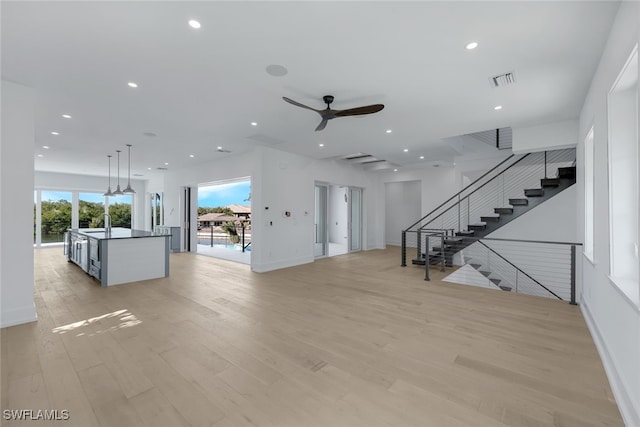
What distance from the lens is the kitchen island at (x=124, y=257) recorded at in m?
5.10

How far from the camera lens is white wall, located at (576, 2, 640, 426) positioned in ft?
6.03

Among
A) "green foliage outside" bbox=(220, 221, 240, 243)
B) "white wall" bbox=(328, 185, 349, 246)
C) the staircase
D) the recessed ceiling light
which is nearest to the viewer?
the recessed ceiling light

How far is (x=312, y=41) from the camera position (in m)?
2.53

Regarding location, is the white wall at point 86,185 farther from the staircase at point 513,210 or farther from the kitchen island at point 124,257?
the staircase at point 513,210

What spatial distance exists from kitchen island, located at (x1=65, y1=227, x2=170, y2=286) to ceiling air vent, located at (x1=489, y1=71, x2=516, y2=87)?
6.33 m

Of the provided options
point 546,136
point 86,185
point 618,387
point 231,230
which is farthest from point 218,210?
point 618,387

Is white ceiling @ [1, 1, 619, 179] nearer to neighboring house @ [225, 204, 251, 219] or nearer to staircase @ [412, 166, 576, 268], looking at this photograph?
→ staircase @ [412, 166, 576, 268]

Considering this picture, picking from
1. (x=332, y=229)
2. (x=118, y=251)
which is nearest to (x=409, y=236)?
(x=332, y=229)

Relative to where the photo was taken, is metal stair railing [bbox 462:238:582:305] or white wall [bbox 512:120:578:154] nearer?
white wall [bbox 512:120:578:154]

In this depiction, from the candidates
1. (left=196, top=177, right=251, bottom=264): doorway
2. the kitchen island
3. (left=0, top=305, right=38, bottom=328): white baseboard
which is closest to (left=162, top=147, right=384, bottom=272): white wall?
the kitchen island

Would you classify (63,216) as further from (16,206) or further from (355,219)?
(355,219)

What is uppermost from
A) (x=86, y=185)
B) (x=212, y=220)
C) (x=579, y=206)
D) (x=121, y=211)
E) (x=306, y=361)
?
(x=86, y=185)

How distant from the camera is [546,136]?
4785 mm

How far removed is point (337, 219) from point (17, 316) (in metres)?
9.15
